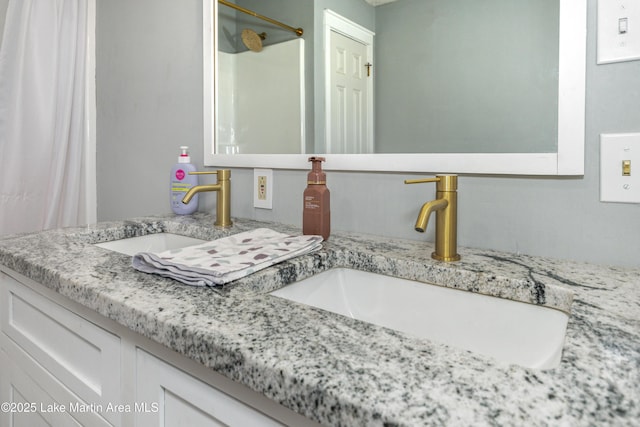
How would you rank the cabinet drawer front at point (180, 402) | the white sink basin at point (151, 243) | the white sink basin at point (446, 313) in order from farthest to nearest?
the white sink basin at point (151, 243) < the white sink basin at point (446, 313) < the cabinet drawer front at point (180, 402)

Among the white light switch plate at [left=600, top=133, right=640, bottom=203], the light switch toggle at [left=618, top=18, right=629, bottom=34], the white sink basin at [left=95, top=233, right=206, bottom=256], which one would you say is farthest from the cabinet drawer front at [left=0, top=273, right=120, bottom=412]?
the light switch toggle at [left=618, top=18, right=629, bottom=34]

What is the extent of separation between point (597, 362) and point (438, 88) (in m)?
0.65

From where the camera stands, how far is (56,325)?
782 mm

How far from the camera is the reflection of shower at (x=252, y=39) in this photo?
1.26 m

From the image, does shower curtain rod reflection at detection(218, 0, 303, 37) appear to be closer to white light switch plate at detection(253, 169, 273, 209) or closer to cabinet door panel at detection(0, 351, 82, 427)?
white light switch plate at detection(253, 169, 273, 209)

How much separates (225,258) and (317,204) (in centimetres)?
27

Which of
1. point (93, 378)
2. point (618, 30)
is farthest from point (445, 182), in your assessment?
point (93, 378)

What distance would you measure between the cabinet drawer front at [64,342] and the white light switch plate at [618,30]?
37.3 inches

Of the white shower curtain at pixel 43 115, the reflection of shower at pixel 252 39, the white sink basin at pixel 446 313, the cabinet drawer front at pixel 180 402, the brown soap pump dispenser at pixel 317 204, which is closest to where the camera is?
the cabinet drawer front at pixel 180 402

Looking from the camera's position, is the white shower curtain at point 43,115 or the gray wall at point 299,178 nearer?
the gray wall at point 299,178

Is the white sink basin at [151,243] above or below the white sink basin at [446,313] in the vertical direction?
above

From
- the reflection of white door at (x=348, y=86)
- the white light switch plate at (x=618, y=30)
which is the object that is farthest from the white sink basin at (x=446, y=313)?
the white light switch plate at (x=618, y=30)

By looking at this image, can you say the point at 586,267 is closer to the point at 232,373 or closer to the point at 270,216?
the point at 232,373

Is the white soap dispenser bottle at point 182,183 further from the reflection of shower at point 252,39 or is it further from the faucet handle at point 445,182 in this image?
the faucet handle at point 445,182
